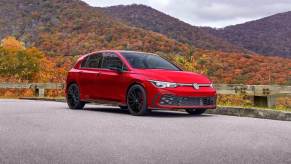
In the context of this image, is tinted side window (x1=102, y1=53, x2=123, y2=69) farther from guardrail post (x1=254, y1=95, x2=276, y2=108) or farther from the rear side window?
guardrail post (x1=254, y1=95, x2=276, y2=108)

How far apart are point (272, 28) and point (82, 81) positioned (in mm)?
86291

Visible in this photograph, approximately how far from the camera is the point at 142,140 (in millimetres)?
8539

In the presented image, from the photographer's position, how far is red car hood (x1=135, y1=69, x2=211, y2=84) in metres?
12.4

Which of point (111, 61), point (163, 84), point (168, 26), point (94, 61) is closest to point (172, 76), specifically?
point (163, 84)

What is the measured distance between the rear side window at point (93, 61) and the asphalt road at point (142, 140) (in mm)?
2400

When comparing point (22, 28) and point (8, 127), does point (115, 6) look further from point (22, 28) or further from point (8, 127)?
point (8, 127)

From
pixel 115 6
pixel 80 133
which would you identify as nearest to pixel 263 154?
pixel 80 133

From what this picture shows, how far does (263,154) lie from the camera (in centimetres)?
727

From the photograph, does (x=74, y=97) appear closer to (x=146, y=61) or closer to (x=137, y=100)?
(x=146, y=61)

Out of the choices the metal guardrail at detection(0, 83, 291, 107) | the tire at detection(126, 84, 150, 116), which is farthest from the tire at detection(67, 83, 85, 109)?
the metal guardrail at detection(0, 83, 291, 107)

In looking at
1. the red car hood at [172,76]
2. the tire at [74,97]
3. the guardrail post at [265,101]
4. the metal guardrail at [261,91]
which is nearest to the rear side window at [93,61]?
the tire at [74,97]

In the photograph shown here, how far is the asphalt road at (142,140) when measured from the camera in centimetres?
693

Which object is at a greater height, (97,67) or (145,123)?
(97,67)

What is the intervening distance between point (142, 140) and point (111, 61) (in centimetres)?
571
